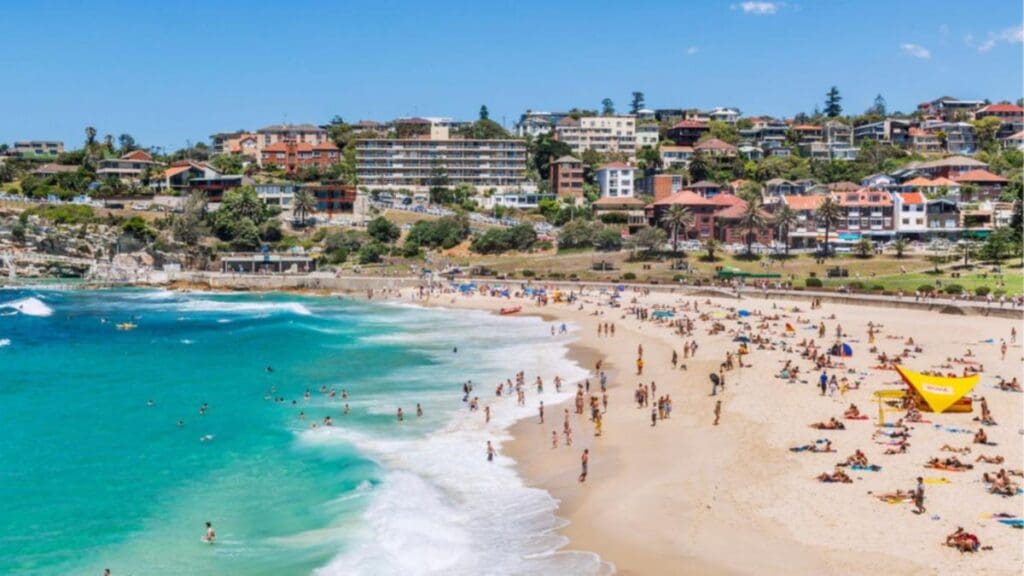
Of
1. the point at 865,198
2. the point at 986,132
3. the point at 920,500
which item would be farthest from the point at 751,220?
the point at 986,132

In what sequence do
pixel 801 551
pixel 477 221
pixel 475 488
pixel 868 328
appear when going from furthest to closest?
pixel 477 221
pixel 868 328
pixel 475 488
pixel 801 551

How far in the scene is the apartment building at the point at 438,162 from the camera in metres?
125

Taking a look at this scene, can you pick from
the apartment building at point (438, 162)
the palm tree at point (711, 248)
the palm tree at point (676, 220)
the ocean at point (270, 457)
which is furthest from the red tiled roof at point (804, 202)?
the ocean at point (270, 457)

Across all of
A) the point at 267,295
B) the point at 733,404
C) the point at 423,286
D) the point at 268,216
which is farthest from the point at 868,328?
the point at 268,216

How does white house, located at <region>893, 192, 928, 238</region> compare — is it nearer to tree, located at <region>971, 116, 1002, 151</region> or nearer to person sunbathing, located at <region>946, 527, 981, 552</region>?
tree, located at <region>971, 116, 1002, 151</region>

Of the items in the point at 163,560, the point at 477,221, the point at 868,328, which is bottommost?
the point at 163,560

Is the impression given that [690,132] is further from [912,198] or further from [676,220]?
[676,220]

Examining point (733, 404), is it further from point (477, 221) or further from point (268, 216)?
point (268, 216)

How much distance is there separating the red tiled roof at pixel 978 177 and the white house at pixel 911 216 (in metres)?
12.2

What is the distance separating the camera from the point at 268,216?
346 feet

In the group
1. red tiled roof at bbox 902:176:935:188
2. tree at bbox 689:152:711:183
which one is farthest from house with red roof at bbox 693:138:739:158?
red tiled roof at bbox 902:176:935:188

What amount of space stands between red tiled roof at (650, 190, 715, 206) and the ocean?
4061 centimetres

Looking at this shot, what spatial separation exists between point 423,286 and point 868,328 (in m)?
43.0

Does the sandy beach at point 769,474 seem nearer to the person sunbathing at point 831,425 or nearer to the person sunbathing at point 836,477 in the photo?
the person sunbathing at point 836,477
